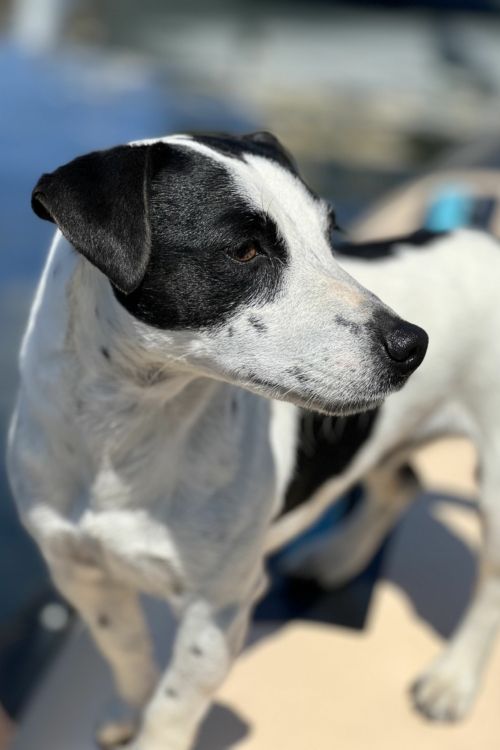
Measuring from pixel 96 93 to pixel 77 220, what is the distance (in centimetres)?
547

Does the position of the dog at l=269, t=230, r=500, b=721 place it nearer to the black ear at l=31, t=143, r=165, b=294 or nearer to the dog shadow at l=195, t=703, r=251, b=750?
the dog shadow at l=195, t=703, r=251, b=750

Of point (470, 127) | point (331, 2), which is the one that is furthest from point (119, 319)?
point (331, 2)

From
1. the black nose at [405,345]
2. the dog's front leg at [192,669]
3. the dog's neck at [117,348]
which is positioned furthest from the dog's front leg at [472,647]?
the dog's neck at [117,348]

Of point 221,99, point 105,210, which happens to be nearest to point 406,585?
point 105,210

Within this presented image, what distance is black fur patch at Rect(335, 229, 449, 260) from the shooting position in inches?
79.5

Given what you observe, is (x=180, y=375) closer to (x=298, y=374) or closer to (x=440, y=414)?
(x=298, y=374)

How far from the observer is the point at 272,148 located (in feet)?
5.40

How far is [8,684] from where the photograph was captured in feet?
7.33

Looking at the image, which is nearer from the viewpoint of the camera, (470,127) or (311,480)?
(311,480)

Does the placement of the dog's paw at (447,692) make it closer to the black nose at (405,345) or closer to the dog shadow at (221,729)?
the dog shadow at (221,729)

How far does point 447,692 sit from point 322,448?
0.65 m

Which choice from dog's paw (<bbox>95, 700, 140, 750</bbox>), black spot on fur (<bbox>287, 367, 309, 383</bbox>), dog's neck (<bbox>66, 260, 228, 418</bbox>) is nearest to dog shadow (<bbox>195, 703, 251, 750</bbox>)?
dog's paw (<bbox>95, 700, 140, 750</bbox>)

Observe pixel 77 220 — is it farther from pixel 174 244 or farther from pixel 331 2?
pixel 331 2

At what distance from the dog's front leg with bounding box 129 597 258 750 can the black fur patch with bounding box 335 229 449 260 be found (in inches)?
27.8
